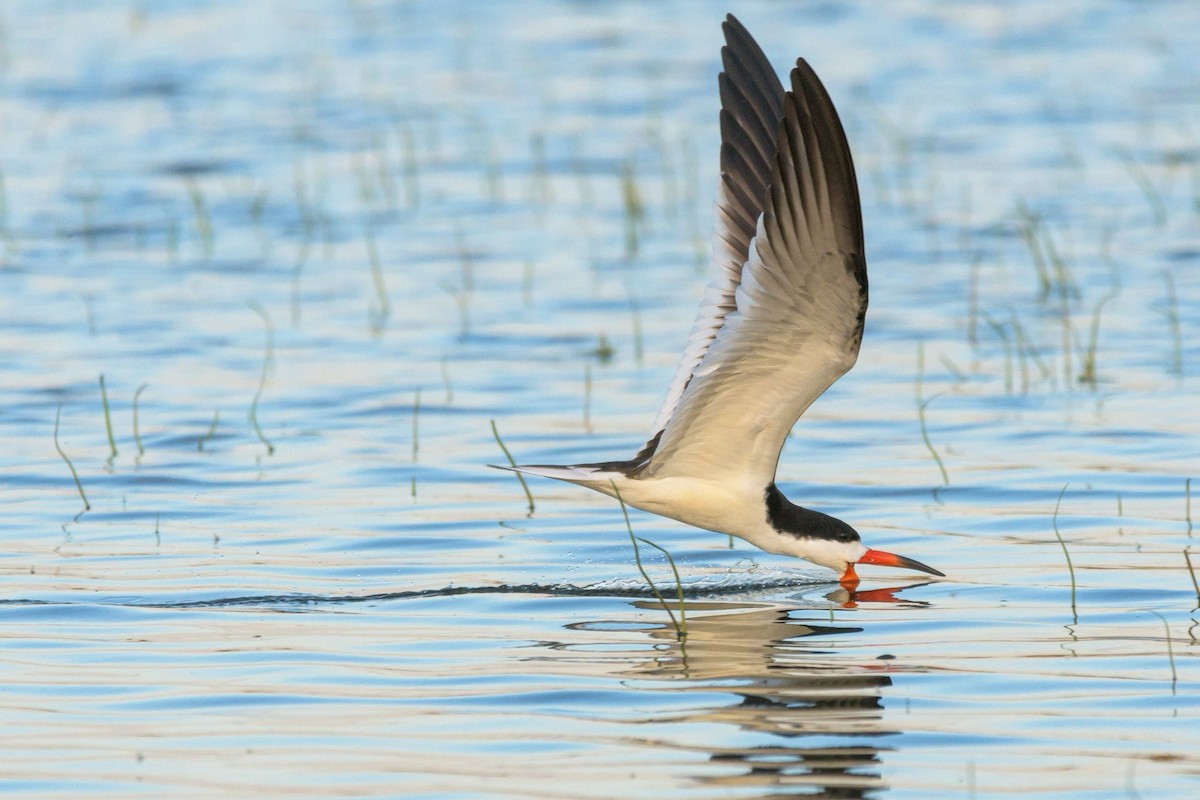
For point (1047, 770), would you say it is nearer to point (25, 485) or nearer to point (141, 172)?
point (25, 485)

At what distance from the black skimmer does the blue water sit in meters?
0.30

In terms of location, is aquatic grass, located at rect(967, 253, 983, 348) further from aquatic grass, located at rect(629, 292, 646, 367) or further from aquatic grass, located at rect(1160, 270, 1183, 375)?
aquatic grass, located at rect(629, 292, 646, 367)

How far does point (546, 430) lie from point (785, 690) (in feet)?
12.5

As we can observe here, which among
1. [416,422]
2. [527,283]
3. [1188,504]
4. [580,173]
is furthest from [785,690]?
[580,173]

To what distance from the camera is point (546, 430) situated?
9.13m

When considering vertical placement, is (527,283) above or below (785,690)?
above

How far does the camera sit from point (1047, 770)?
15.7 ft

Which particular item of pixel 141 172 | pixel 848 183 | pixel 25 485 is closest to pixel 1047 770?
pixel 848 183

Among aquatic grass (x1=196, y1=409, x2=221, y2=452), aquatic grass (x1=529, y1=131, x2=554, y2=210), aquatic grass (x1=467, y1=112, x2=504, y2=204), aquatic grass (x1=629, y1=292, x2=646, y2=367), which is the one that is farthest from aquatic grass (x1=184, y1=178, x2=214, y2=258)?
aquatic grass (x1=196, y1=409, x2=221, y2=452)

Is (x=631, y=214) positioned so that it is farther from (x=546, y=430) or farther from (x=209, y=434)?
(x=209, y=434)

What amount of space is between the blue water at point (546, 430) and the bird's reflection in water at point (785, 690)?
20 mm

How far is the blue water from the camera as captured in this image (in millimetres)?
5109

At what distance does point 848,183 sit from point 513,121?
1134 centimetres

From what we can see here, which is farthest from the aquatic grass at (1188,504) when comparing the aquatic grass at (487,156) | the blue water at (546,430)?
the aquatic grass at (487,156)
